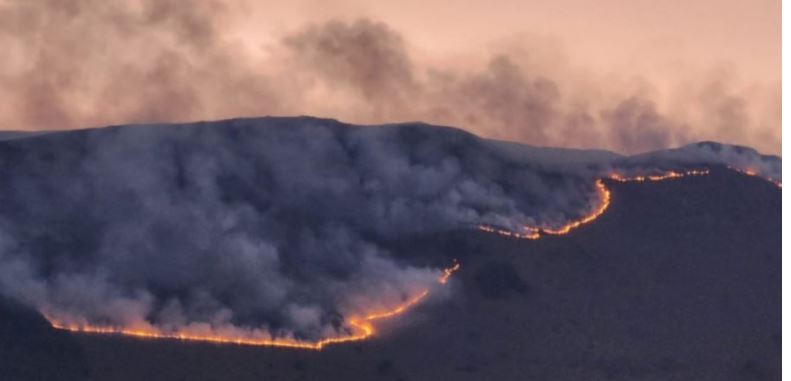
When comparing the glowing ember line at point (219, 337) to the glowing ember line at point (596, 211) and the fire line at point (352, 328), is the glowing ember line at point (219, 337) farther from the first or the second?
the glowing ember line at point (596, 211)

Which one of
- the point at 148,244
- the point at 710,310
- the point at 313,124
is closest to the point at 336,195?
the point at 313,124

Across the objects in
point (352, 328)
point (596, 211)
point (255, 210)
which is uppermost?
point (596, 211)

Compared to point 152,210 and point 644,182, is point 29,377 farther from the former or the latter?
point 644,182

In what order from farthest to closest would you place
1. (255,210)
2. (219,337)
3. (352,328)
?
(255,210) < (352,328) < (219,337)

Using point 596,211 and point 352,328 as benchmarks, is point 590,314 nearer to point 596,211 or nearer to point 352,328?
point 352,328

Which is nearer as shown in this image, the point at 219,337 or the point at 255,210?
the point at 219,337

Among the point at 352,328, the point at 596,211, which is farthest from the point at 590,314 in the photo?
the point at 596,211

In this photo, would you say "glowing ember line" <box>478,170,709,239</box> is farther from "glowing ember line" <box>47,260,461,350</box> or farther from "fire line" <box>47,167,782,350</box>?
"glowing ember line" <box>47,260,461,350</box>
